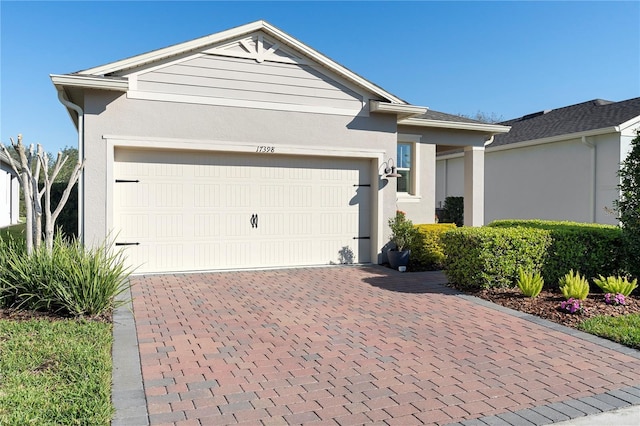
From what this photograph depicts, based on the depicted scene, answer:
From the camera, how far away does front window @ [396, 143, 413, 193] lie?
12578 mm

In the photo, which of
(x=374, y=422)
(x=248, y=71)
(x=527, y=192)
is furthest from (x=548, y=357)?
(x=527, y=192)

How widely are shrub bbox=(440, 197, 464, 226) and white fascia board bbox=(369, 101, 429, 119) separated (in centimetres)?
796

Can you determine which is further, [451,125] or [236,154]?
[451,125]

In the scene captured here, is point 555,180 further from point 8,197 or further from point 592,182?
point 8,197

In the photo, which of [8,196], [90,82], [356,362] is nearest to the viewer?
[356,362]

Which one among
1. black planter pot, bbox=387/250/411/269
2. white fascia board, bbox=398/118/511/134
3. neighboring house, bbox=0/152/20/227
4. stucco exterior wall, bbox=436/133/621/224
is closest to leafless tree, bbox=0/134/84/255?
black planter pot, bbox=387/250/411/269

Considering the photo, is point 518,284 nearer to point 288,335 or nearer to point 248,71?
point 288,335

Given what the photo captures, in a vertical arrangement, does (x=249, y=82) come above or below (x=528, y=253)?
above

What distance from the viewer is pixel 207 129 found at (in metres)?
9.02

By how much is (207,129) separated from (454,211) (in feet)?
38.2

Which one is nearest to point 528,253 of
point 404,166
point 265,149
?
point 265,149

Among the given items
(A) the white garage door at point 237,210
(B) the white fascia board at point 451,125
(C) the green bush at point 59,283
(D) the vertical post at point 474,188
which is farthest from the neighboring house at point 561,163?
(C) the green bush at point 59,283

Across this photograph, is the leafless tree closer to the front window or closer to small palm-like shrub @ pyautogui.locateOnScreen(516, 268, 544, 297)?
small palm-like shrub @ pyautogui.locateOnScreen(516, 268, 544, 297)

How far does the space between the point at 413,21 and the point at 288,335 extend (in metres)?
10.6
